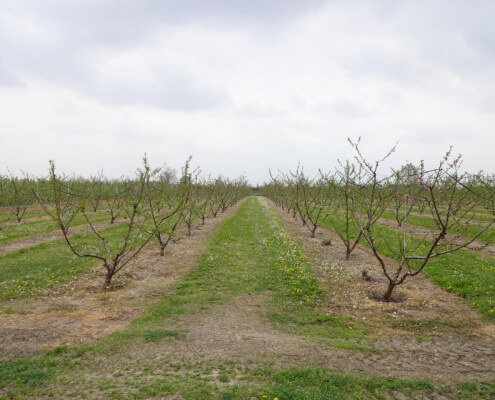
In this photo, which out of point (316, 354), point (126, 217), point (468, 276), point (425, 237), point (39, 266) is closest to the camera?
point (316, 354)

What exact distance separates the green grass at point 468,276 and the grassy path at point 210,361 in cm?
412

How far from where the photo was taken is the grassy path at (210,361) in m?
6.07

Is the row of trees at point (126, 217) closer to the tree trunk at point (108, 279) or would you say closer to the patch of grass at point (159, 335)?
the tree trunk at point (108, 279)

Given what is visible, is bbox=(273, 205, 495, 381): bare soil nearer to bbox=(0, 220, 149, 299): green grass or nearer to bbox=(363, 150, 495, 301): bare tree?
bbox=(363, 150, 495, 301): bare tree

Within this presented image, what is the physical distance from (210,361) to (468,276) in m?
10.9

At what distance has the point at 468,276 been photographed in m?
13.4

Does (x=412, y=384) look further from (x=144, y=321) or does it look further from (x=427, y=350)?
(x=144, y=321)

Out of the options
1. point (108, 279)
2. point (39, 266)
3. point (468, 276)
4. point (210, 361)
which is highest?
point (468, 276)

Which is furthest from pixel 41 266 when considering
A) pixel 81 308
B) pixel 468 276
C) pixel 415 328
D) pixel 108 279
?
pixel 468 276

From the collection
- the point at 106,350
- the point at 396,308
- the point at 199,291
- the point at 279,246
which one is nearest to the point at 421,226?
the point at 279,246

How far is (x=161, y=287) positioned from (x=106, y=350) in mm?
5009

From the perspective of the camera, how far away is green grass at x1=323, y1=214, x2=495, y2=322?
10857 millimetres

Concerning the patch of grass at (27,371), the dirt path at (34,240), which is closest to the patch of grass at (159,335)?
the patch of grass at (27,371)

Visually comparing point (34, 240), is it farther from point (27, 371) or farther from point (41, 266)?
point (27, 371)
